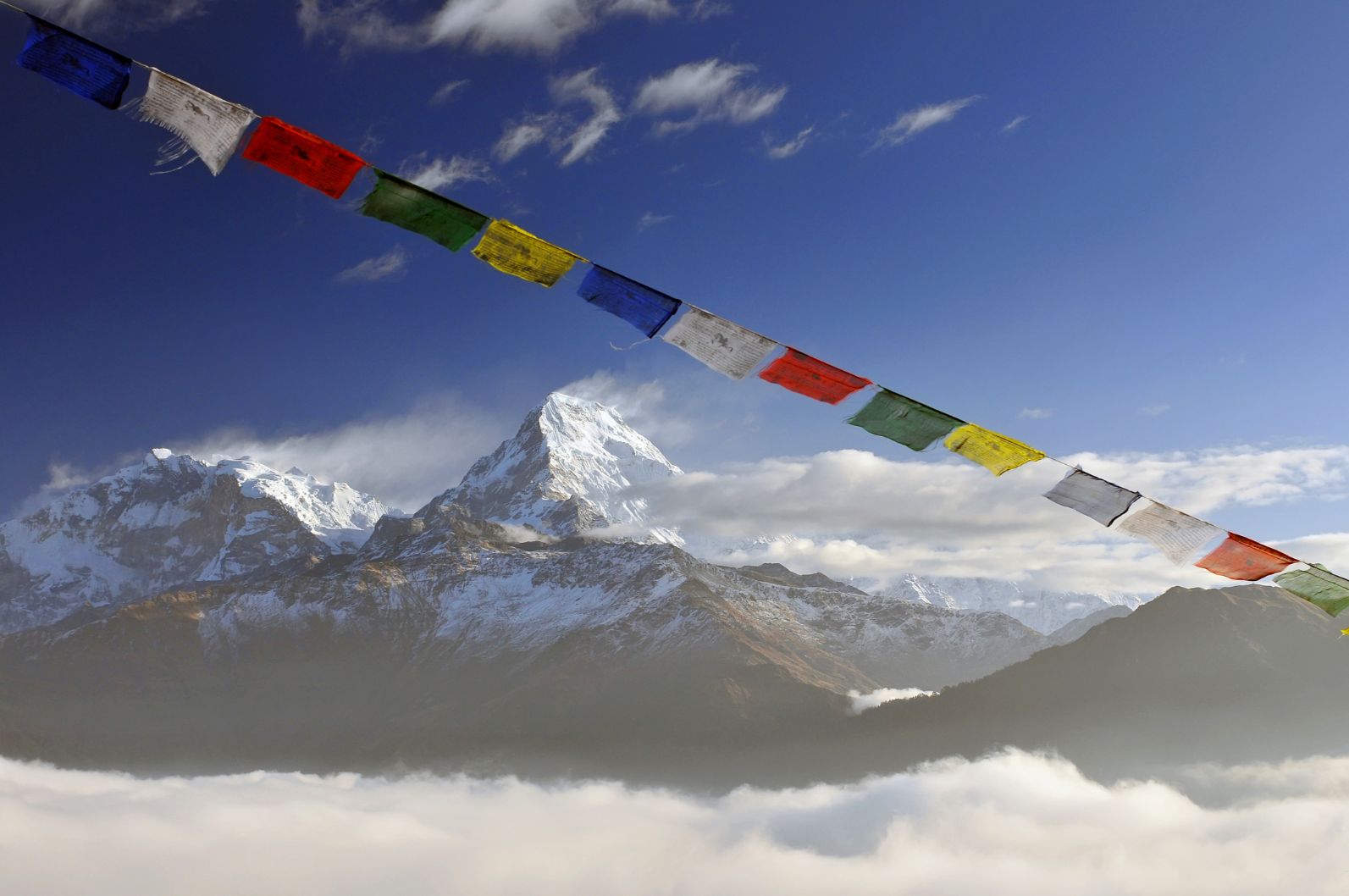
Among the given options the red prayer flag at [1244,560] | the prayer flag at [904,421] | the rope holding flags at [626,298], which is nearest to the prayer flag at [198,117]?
the rope holding flags at [626,298]

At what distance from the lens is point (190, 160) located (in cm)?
1067

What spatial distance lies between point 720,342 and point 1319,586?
10.4 meters

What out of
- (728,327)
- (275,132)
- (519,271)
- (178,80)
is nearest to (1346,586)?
(728,327)

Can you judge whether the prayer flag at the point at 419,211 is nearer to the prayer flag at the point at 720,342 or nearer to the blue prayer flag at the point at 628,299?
the blue prayer flag at the point at 628,299

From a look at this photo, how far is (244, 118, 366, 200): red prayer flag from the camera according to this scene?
35.4 feet

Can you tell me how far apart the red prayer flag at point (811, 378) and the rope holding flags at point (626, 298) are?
19 mm

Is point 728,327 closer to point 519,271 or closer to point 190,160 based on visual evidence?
point 519,271

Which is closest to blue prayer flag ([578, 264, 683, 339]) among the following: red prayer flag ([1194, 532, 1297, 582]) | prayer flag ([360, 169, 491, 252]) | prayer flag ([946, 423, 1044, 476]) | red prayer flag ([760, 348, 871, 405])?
prayer flag ([360, 169, 491, 252])

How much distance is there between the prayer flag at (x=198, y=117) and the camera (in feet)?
33.8

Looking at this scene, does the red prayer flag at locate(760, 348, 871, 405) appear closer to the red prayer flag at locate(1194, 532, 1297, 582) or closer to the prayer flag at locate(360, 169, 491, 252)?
the prayer flag at locate(360, 169, 491, 252)

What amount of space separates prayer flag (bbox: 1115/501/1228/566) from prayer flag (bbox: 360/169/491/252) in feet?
35.3

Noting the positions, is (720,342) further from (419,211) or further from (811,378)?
(419,211)

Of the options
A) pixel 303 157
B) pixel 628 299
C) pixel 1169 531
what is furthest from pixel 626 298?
pixel 1169 531

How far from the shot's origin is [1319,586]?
14.1 meters
